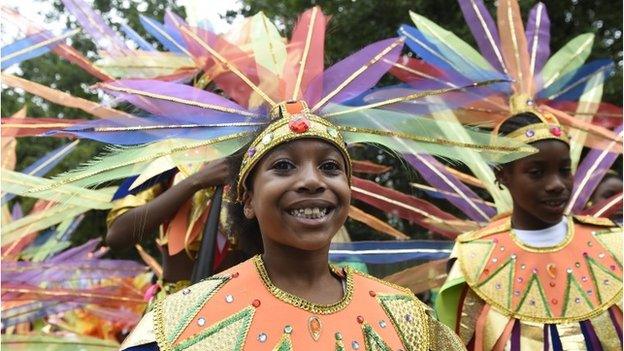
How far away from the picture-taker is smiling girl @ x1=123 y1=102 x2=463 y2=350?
2395 millimetres

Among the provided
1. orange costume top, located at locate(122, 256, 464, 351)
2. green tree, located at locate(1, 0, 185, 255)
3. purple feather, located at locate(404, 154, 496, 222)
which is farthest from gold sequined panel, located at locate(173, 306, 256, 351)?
green tree, located at locate(1, 0, 185, 255)

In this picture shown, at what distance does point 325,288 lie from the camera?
2580 mm

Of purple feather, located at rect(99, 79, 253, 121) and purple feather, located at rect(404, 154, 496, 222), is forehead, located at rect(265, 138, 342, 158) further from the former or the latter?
purple feather, located at rect(404, 154, 496, 222)

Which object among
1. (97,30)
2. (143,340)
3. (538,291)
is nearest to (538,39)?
(538,291)

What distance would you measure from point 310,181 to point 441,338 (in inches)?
26.9

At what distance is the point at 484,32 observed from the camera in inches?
179

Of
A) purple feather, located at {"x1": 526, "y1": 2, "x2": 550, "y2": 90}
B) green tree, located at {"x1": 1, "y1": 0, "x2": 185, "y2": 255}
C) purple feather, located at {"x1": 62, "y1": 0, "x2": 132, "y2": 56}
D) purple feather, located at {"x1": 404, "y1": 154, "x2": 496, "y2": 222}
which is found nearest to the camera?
purple feather, located at {"x1": 62, "y1": 0, "x2": 132, "y2": 56}

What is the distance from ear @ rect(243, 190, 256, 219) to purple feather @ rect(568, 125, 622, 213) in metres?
2.68

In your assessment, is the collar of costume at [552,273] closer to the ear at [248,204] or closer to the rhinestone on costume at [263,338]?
the ear at [248,204]

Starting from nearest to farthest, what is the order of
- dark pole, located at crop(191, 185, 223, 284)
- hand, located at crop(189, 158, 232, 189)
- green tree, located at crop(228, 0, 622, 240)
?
dark pole, located at crop(191, 185, 223, 284) < hand, located at crop(189, 158, 232, 189) < green tree, located at crop(228, 0, 622, 240)

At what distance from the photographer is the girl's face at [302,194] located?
95.5 inches

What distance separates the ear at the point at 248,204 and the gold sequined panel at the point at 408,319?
1.55ft

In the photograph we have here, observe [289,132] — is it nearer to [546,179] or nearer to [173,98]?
[173,98]

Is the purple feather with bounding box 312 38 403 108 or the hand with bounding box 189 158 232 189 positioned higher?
the purple feather with bounding box 312 38 403 108
